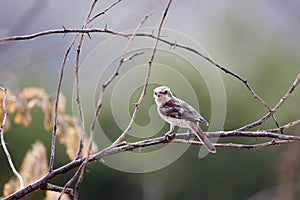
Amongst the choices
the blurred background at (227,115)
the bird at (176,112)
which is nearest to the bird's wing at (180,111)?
the bird at (176,112)

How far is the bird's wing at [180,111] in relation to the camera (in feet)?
4.08

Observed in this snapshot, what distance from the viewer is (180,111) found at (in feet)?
4.28

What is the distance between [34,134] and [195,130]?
8.57ft

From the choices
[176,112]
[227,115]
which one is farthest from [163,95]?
[227,115]

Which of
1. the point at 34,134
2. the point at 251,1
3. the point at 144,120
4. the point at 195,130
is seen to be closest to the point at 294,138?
the point at 195,130

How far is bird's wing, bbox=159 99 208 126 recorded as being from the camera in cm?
124

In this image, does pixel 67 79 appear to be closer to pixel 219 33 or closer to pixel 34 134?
pixel 34 134

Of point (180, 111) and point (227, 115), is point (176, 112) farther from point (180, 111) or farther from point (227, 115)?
point (227, 115)

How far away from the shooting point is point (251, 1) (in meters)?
5.49

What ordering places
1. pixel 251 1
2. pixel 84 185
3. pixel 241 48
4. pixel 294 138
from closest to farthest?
pixel 294 138
pixel 84 185
pixel 241 48
pixel 251 1

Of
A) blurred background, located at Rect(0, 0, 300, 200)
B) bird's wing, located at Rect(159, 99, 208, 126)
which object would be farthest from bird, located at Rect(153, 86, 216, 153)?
blurred background, located at Rect(0, 0, 300, 200)

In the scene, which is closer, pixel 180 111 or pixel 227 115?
pixel 180 111

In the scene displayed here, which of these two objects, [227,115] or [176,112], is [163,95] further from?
[227,115]

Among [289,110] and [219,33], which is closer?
[289,110]
